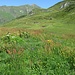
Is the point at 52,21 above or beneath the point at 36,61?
beneath

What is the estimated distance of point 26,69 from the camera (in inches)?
464

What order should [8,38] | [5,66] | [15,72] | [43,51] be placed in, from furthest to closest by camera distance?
[8,38] < [43,51] < [5,66] < [15,72]

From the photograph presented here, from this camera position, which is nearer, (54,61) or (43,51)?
(54,61)

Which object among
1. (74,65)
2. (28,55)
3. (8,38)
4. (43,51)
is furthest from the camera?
(8,38)

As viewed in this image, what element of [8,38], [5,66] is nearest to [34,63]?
[5,66]

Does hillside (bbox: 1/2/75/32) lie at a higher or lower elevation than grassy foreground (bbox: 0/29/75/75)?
lower

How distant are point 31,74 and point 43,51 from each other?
3.30m

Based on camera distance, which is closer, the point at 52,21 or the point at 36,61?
the point at 36,61

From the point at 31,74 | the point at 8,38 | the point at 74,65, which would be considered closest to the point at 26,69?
the point at 31,74

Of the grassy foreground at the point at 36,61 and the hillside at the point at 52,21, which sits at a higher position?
the grassy foreground at the point at 36,61

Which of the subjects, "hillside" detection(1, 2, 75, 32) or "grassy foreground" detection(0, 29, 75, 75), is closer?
"grassy foreground" detection(0, 29, 75, 75)

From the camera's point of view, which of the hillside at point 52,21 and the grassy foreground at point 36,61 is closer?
the grassy foreground at point 36,61

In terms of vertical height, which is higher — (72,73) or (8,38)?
(8,38)

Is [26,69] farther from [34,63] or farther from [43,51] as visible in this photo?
[43,51]
